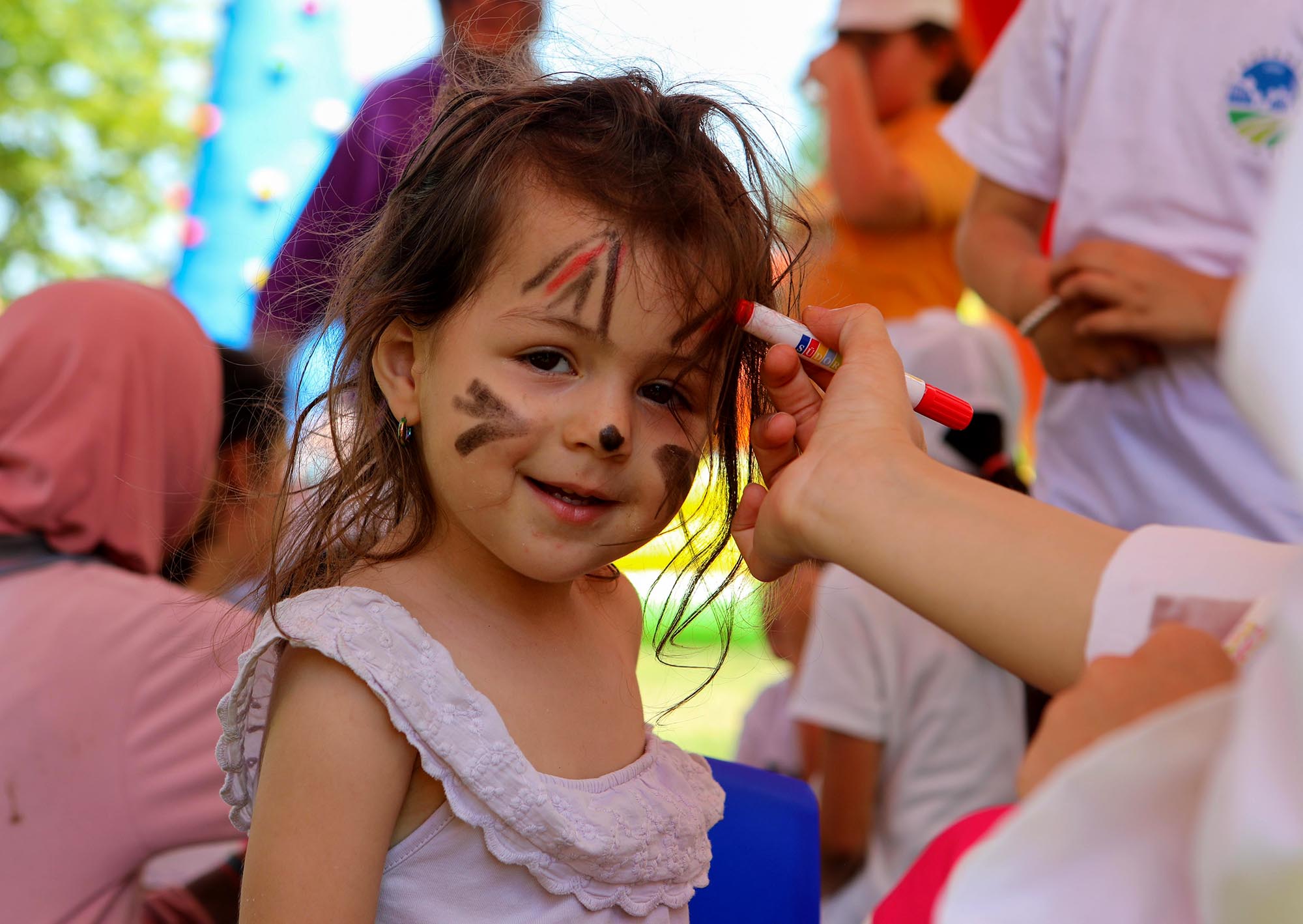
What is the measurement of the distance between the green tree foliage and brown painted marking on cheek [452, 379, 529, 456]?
7079 mm

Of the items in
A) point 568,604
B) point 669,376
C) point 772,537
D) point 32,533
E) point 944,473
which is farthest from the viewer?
point 32,533

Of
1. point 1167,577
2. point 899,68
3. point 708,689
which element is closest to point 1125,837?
point 1167,577

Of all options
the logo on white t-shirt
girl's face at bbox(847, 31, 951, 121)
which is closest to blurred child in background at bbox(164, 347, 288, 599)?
the logo on white t-shirt

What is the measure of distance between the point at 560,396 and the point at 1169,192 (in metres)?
0.94

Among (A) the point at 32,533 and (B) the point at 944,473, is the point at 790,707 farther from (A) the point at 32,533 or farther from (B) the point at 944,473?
(B) the point at 944,473

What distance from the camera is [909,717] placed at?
2.03 m

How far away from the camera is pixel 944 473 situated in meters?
0.76

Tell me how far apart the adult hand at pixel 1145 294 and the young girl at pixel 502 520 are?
22.3 inches

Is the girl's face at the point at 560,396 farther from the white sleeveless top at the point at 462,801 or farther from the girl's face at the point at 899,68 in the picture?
the girl's face at the point at 899,68

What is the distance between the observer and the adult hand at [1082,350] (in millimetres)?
1520

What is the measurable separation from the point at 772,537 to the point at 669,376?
7.4 inches

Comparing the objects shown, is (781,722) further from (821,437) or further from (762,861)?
(821,437)

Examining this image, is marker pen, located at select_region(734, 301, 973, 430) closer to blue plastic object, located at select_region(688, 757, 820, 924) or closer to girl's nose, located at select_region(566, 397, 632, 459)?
girl's nose, located at select_region(566, 397, 632, 459)

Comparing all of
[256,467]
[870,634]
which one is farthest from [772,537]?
Answer: [870,634]
